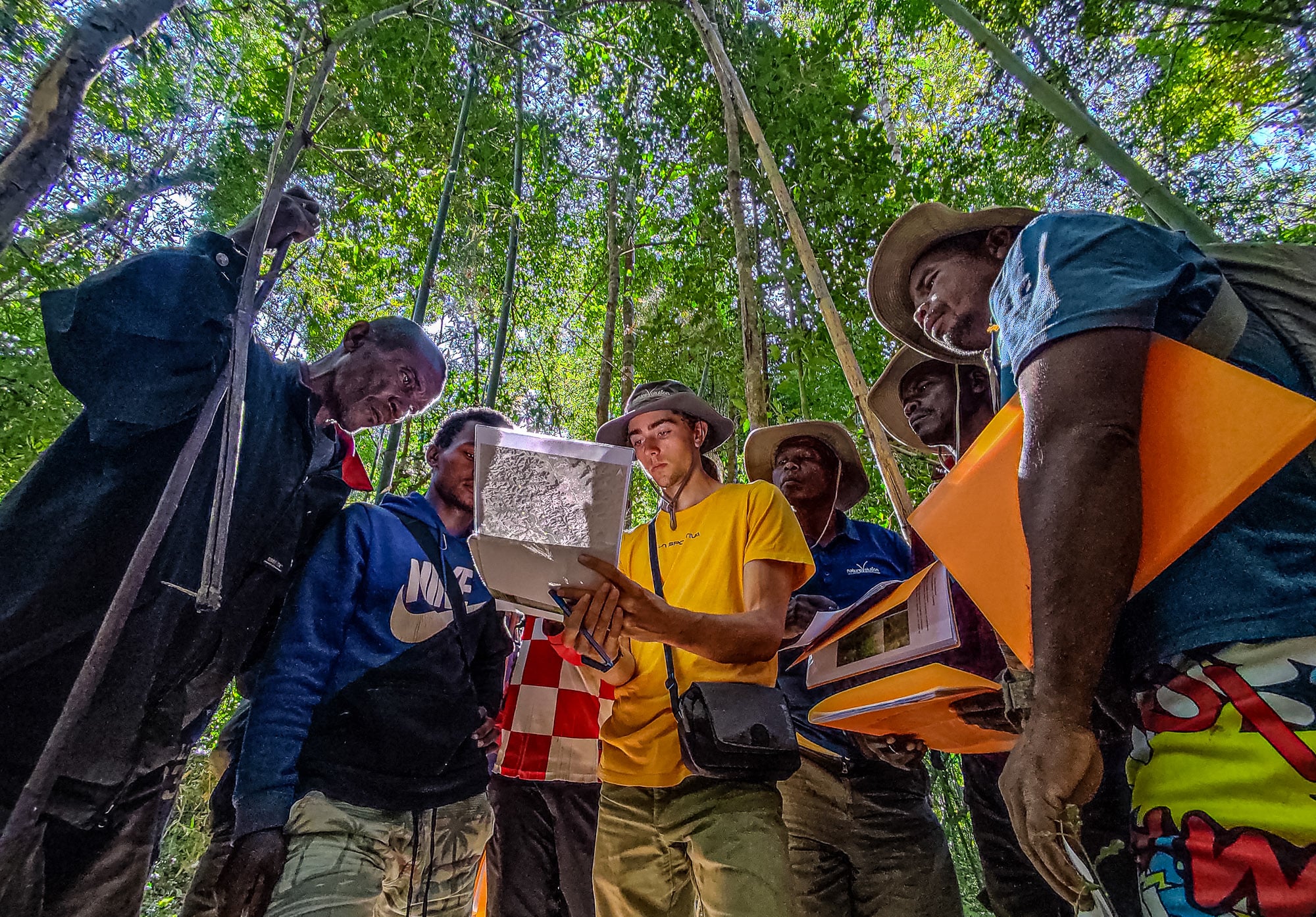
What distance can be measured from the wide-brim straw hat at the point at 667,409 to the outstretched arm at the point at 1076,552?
1375 millimetres

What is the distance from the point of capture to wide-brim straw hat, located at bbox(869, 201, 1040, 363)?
1822mm

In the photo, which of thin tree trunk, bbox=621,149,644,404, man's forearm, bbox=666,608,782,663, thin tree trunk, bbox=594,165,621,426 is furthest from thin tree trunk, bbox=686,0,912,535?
thin tree trunk, bbox=621,149,644,404

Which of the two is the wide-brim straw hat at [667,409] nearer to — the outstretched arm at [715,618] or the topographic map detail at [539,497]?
the outstretched arm at [715,618]

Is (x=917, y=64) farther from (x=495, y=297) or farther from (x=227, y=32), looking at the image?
(x=227, y=32)

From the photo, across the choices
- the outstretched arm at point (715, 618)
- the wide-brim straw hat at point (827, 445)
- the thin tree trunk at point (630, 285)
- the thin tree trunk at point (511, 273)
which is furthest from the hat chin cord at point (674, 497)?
the thin tree trunk at point (630, 285)

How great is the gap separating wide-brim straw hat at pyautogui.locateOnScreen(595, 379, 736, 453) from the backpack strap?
1.41 m

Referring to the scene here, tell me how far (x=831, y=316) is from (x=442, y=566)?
Result: 167 centimetres

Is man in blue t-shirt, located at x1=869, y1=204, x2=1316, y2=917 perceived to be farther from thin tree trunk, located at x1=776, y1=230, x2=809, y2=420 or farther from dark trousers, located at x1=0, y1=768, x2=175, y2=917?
thin tree trunk, located at x1=776, y1=230, x2=809, y2=420

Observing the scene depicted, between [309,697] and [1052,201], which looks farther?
[1052,201]

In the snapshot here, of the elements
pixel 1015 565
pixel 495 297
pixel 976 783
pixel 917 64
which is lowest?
pixel 976 783

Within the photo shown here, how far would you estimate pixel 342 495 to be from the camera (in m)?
2.05

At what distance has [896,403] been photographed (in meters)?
2.91

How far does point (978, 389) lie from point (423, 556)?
2.02 metres

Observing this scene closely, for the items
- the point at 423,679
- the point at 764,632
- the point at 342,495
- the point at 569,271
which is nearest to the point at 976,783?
the point at 764,632
